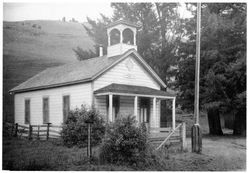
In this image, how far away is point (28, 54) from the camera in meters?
14.6

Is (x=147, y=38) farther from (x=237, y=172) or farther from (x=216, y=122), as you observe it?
(x=237, y=172)

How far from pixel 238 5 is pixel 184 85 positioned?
20.8 ft

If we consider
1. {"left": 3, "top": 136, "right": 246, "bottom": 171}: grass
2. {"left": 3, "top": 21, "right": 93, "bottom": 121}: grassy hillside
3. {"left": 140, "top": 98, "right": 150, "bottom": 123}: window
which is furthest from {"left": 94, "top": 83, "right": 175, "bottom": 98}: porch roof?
{"left": 3, "top": 136, "right": 246, "bottom": 171}: grass

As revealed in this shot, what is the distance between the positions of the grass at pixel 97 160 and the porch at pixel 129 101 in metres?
3.49

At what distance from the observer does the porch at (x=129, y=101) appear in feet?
59.8

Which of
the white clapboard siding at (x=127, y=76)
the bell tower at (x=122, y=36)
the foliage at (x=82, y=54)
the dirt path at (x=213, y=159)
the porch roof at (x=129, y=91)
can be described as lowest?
the dirt path at (x=213, y=159)

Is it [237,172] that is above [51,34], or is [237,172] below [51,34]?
below

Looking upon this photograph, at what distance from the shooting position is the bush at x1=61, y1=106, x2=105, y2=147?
1612cm

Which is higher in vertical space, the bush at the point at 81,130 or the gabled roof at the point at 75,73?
the gabled roof at the point at 75,73

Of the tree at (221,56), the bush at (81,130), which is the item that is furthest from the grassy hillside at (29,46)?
the tree at (221,56)

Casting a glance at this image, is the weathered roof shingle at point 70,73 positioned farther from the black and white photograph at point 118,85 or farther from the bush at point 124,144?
the bush at point 124,144

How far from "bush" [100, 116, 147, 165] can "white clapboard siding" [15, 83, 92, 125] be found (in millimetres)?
6078

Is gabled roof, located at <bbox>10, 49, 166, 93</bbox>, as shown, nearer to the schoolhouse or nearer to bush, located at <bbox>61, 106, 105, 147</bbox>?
the schoolhouse

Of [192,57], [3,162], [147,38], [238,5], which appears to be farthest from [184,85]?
[3,162]
